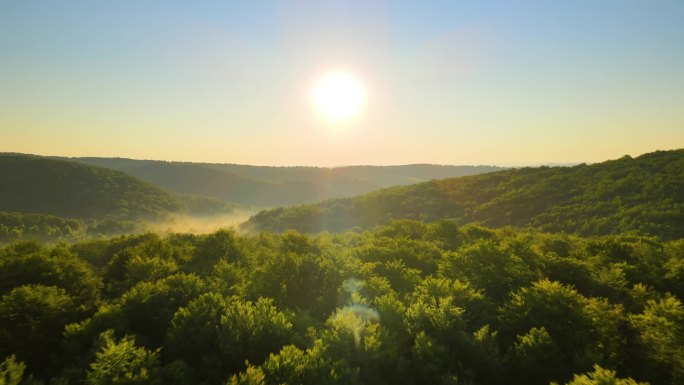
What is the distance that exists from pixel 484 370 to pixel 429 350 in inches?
92.8

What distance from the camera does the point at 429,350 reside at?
13227 millimetres

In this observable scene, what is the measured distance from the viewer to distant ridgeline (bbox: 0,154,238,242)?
133 metres

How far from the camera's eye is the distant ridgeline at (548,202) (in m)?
51.2

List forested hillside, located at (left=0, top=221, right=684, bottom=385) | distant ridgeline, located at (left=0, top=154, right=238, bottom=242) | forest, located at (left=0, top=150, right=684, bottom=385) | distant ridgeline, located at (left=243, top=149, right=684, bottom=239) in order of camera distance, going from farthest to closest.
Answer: distant ridgeline, located at (left=0, top=154, right=238, bottom=242) → distant ridgeline, located at (left=243, top=149, right=684, bottom=239) → forest, located at (left=0, top=150, right=684, bottom=385) → forested hillside, located at (left=0, top=221, right=684, bottom=385)

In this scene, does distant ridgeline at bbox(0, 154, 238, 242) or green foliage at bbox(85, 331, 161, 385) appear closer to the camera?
green foliage at bbox(85, 331, 161, 385)

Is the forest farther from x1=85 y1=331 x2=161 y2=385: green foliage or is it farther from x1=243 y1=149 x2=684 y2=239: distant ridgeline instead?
x1=243 y1=149 x2=684 y2=239: distant ridgeline

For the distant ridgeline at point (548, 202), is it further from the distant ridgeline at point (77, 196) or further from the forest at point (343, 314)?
the distant ridgeline at point (77, 196)

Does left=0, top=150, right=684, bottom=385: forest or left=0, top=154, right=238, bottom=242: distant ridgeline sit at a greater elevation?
left=0, top=150, right=684, bottom=385: forest

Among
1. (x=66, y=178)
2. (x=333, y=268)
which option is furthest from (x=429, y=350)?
(x=66, y=178)

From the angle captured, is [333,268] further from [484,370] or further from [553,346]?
[553,346]

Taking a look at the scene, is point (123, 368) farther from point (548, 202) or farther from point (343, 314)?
point (548, 202)

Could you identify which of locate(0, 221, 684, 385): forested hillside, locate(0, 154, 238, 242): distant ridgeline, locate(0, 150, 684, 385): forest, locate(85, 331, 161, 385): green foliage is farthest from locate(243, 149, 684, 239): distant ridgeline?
locate(0, 154, 238, 242): distant ridgeline

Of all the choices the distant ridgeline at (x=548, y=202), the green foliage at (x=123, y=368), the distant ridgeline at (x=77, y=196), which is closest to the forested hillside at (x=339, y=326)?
the green foliage at (x=123, y=368)

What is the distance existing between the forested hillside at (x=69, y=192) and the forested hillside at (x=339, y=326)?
153077 millimetres
